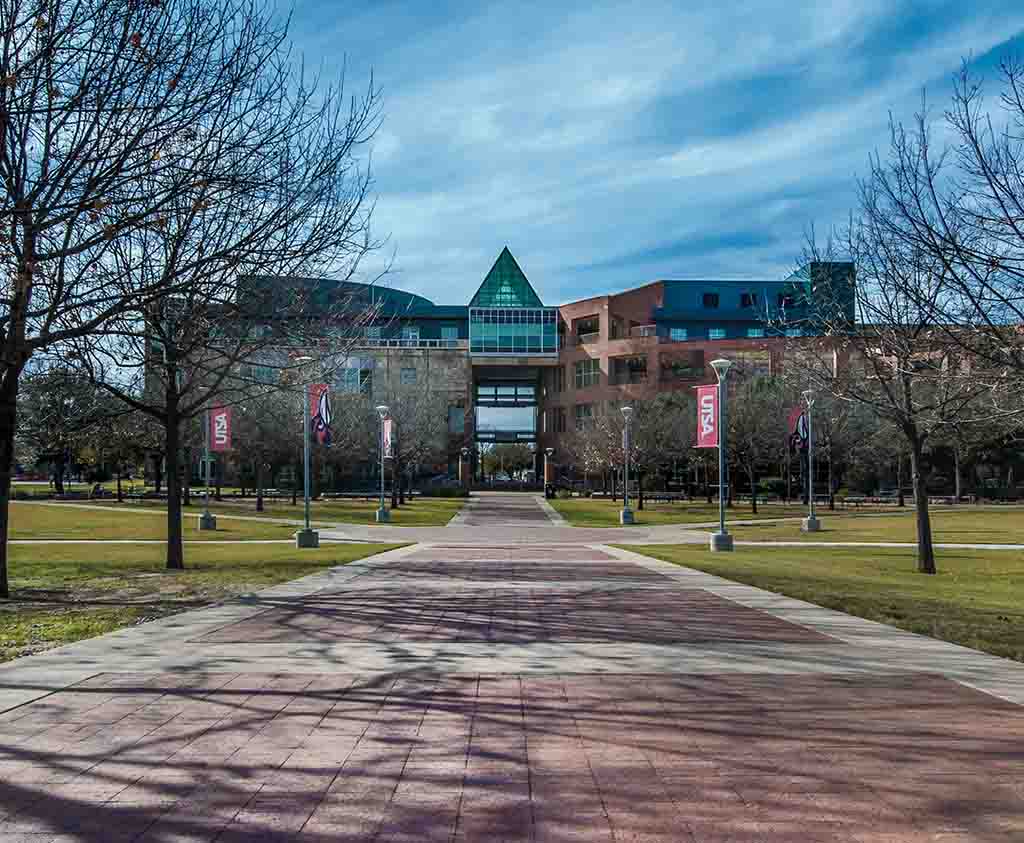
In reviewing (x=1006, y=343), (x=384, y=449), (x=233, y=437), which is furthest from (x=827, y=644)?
(x=233, y=437)

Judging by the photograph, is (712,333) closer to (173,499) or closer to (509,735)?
(173,499)

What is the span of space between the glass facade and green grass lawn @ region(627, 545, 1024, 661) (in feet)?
200

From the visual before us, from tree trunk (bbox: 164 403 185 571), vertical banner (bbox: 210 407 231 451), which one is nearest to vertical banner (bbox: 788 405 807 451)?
vertical banner (bbox: 210 407 231 451)

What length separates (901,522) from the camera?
1684 inches

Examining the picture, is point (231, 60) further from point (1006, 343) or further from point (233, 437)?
point (233, 437)

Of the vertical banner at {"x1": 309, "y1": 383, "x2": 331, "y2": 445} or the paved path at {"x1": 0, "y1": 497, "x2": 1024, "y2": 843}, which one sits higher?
the vertical banner at {"x1": 309, "y1": 383, "x2": 331, "y2": 445}

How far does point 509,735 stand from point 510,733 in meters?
0.05

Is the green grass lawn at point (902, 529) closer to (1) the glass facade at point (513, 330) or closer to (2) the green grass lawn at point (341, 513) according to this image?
(2) the green grass lawn at point (341, 513)

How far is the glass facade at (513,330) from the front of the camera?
289 feet

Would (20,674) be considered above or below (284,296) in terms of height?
below

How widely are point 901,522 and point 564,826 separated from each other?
4214 centimetres

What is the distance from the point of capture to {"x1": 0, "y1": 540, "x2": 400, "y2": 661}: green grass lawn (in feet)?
34.6

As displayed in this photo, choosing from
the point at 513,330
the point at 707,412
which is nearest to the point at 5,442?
the point at 707,412

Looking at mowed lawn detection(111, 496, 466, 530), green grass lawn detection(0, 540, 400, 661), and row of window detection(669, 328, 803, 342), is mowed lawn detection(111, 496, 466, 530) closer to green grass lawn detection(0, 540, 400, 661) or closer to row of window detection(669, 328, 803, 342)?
green grass lawn detection(0, 540, 400, 661)
